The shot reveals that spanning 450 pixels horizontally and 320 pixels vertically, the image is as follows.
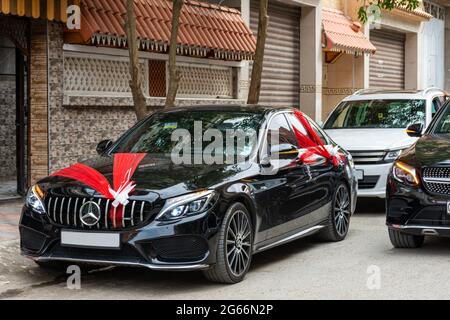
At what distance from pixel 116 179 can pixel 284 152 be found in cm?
186

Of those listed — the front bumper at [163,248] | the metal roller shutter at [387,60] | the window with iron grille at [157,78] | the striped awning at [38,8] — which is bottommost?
the front bumper at [163,248]

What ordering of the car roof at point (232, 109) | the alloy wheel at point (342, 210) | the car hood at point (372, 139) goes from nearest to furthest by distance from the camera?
the car roof at point (232, 109) < the alloy wheel at point (342, 210) < the car hood at point (372, 139)

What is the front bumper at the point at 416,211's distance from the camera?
7664 millimetres

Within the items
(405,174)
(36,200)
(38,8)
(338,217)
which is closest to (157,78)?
(38,8)

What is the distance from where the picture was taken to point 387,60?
89.2 ft

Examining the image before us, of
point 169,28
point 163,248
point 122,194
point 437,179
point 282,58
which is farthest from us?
point 282,58

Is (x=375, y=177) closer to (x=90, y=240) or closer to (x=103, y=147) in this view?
(x=103, y=147)

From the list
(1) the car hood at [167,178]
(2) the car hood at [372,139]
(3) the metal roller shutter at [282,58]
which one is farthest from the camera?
(3) the metal roller shutter at [282,58]

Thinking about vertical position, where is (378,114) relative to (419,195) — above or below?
above

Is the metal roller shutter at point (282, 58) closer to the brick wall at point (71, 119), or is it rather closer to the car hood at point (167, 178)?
the brick wall at point (71, 119)

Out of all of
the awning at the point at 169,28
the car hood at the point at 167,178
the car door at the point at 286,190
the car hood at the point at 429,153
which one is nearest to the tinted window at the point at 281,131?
the car door at the point at 286,190

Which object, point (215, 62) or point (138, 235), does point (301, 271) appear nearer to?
point (138, 235)

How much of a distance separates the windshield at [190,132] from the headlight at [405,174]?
148 cm

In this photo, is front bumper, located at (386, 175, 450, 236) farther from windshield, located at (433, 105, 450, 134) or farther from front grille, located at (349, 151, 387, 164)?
front grille, located at (349, 151, 387, 164)
